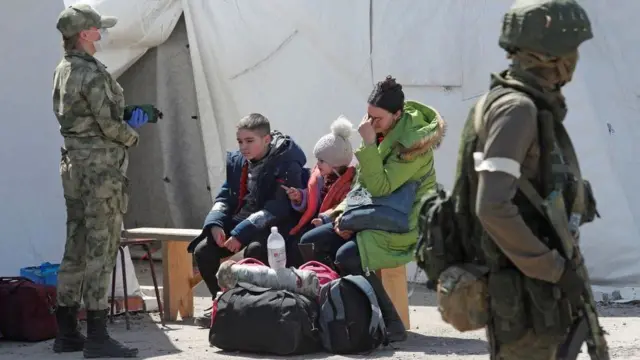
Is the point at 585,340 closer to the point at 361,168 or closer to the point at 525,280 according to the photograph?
the point at 525,280

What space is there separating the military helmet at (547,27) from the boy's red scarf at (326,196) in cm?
304

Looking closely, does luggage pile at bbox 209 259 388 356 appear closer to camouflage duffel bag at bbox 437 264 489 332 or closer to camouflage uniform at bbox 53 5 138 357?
camouflage uniform at bbox 53 5 138 357

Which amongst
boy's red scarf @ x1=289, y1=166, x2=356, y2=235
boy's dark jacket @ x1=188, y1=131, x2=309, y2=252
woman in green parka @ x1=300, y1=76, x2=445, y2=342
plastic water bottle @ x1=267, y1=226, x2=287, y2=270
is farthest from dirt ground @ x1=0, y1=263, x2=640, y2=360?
boy's red scarf @ x1=289, y1=166, x2=356, y2=235

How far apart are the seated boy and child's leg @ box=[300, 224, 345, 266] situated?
0.21 metres

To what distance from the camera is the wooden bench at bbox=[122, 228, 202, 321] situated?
6793 millimetres

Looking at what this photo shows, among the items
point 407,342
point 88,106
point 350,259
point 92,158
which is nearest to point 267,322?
point 350,259

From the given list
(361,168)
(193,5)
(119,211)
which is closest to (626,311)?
(361,168)

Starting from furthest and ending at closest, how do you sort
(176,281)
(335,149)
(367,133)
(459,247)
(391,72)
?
1. (391,72)
2. (176,281)
3. (335,149)
4. (367,133)
5. (459,247)

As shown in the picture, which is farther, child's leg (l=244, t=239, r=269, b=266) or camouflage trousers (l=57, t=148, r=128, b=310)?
child's leg (l=244, t=239, r=269, b=266)

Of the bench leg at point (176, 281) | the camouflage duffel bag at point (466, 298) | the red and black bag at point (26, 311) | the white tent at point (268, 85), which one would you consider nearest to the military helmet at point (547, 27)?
the camouflage duffel bag at point (466, 298)

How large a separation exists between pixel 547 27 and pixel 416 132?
268cm

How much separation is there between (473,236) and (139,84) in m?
6.12

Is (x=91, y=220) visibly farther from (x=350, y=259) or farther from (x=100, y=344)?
(x=350, y=259)

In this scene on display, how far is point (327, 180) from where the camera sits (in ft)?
20.6
